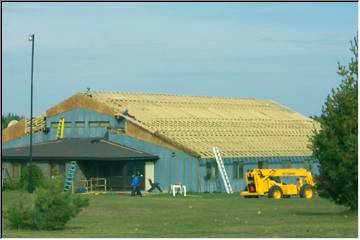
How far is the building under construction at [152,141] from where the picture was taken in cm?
6788

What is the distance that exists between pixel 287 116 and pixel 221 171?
2005 cm

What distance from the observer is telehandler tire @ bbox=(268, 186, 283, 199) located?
54844mm

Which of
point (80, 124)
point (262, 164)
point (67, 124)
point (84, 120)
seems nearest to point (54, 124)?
point (67, 124)

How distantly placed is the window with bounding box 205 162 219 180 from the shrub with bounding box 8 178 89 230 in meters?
42.6

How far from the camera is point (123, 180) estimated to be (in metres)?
68.3

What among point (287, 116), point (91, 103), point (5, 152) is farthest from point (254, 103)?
point (5, 152)

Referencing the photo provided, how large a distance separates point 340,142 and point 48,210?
32.1ft

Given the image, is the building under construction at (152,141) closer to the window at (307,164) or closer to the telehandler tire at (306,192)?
the window at (307,164)

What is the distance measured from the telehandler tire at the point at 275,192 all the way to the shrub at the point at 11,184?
1859cm

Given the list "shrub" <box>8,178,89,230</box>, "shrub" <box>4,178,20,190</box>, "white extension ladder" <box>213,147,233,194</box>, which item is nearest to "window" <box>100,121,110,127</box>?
"shrub" <box>4,178,20,190</box>

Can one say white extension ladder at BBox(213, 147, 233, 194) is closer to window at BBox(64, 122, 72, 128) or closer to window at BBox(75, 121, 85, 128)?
window at BBox(75, 121, 85, 128)

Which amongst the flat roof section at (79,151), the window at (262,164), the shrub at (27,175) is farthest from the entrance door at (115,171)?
the window at (262,164)

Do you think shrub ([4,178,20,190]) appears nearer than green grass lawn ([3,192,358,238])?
No

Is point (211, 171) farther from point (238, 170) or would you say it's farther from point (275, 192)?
point (275, 192)
